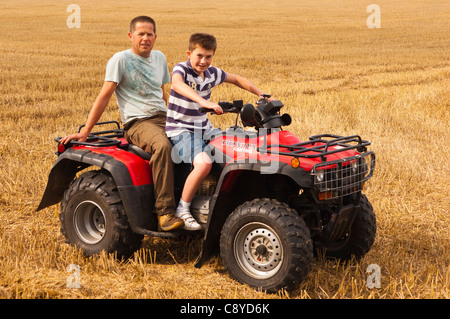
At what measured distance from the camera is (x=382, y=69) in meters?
20.5

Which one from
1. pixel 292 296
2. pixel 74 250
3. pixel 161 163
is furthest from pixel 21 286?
pixel 292 296

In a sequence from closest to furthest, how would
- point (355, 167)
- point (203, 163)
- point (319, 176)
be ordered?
point (319, 176), point (355, 167), point (203, 163)

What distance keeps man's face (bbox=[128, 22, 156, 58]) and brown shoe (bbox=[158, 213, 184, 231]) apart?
1.52 meters

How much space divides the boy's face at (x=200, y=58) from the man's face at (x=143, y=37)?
0.59m

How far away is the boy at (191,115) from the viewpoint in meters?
4.58

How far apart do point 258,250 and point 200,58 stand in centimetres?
160

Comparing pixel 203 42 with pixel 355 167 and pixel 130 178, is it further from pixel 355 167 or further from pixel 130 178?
pixel 355 167

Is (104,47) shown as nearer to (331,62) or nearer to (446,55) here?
(331,62)

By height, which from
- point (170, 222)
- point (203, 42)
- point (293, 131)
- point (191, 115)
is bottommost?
point (170, 222)

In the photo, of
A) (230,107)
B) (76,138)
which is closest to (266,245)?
(230,107)

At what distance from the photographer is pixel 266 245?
4.33 m
